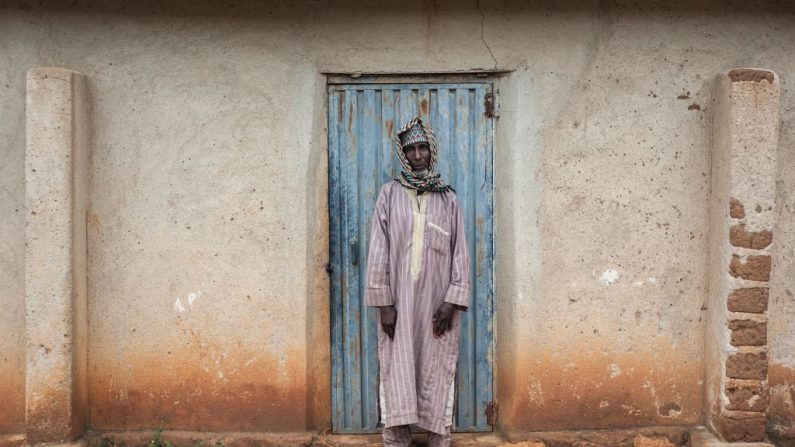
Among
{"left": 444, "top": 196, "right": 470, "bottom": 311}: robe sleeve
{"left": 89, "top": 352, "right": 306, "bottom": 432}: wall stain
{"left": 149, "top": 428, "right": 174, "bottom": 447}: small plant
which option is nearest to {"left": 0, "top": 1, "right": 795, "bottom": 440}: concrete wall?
{"left": 89, "top": 352, "right": 306, "bottom": 432}: wall stain

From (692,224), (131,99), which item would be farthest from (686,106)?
(131,99)

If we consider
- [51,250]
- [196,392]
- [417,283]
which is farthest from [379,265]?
[51,250]

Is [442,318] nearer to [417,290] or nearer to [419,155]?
[417,290]

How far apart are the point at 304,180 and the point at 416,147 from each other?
739 mm

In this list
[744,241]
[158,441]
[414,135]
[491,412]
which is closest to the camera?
[414,135]

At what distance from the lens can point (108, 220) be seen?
4.11 metres

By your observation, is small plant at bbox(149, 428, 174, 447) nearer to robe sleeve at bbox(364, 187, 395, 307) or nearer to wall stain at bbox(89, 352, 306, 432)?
wall stain at bbox(89, 352, 306, 432)

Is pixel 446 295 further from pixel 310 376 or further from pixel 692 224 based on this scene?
pixel 692 224

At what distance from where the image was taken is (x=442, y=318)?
3803 mm

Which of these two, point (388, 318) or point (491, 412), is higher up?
point (388, 318)

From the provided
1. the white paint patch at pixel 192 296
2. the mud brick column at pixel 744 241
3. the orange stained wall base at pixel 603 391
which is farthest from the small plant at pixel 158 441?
the mud brick column at pixel 744 241

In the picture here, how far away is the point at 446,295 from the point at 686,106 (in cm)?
180

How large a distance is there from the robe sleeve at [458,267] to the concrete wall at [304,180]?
0.44 m

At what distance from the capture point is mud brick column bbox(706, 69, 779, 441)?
12.6 ft
